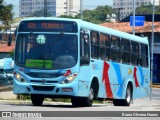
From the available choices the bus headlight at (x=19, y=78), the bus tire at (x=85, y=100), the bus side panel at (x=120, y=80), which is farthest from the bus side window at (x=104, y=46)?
the bus headlight at (x=19, y=78)

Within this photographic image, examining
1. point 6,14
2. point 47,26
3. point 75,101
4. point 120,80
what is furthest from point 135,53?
point 6,14

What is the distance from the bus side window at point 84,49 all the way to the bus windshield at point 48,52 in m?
0.33

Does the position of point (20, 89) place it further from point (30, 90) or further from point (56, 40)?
point (56, 40)

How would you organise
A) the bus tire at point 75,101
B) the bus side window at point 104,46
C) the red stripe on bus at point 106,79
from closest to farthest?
the bus tire at point 75,101
the bus side window at point 104,46
the red stripe on bus at point 106,79

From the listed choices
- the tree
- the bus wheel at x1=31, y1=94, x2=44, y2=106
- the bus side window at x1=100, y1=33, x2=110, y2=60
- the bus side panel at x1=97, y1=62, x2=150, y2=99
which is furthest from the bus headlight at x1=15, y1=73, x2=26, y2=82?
the tree

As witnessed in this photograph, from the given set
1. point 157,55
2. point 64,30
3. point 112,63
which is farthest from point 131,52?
point 157,55

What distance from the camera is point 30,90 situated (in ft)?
70.0

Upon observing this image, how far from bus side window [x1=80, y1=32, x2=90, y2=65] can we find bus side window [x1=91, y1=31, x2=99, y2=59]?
48 centimetres

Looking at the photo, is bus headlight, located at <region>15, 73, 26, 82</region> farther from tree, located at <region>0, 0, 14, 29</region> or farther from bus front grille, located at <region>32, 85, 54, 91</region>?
tree, located at <region>0, 0, 14, 29</region>

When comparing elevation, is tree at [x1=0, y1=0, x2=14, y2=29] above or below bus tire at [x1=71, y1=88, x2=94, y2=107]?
above

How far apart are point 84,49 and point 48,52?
1323 millimetres

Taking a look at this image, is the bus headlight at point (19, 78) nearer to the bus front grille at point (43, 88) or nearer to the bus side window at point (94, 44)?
the bus front grille at point (43, 88)

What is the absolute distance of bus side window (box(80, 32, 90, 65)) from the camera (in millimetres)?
21359

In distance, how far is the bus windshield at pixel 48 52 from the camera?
21031 mm
